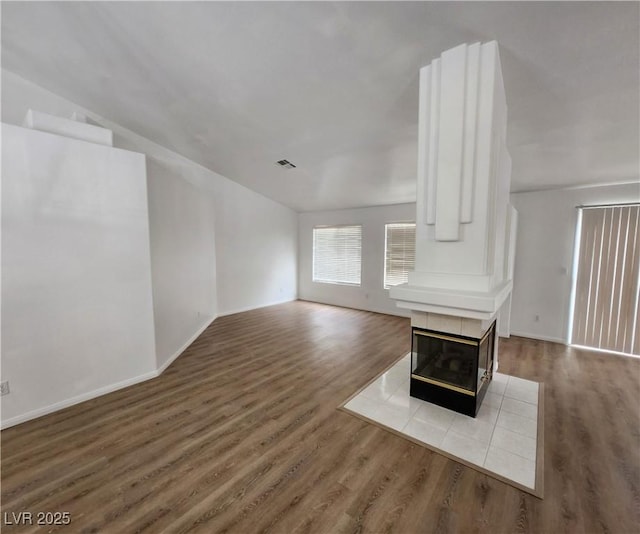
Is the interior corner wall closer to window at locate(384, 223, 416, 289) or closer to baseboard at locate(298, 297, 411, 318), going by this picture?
baseboard at locate(298, 297, 411, 318)

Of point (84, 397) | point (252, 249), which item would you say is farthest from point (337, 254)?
point (84, 397)

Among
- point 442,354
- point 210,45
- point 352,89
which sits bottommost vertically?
point 442,354

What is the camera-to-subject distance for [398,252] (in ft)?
19.9

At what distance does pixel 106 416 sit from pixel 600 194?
672 centimetres

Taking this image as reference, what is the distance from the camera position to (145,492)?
1.71 meters

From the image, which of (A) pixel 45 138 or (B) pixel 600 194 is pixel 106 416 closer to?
(A) pixel 45 138

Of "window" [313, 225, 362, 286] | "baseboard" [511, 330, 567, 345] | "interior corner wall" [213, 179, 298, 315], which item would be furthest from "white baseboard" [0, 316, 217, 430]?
"baseboard" [511, 330, 567, 345]

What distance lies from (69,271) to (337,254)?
536 cm

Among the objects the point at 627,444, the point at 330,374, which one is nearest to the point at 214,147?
the point at 330,374

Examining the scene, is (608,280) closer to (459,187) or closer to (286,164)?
(459,187)

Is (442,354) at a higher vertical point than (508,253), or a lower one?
lower

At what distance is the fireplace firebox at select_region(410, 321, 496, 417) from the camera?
2.39 meters

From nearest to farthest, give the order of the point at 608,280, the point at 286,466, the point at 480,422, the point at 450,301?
1. the point at 286,466
2. the point at 450,301
3. the point at 480,422
4. the point at 608,280

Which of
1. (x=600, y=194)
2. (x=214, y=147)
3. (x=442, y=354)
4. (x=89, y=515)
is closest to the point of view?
(x=89, y=515)
